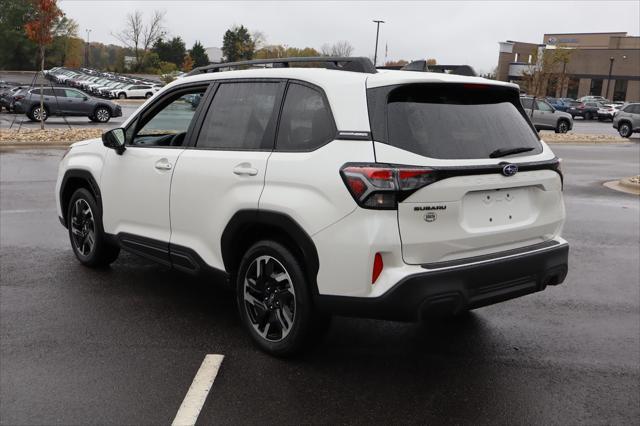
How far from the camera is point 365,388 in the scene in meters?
3.85

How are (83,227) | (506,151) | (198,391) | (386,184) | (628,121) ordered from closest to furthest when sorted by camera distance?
(386,184) < (198,391) < (506,151) < (83,227) < (628,121)

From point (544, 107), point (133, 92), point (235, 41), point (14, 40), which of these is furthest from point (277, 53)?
point (544, 107)

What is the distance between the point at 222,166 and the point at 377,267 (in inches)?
55.8

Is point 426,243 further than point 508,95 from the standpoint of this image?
No

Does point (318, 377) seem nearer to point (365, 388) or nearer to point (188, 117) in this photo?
point (365, 388)

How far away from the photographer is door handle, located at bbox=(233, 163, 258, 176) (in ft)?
13.6

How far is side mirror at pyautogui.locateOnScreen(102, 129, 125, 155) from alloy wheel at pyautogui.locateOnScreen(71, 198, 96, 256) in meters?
0.85

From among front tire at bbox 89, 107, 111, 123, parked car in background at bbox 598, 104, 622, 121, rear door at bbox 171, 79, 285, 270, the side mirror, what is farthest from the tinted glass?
parked car in background at bbox 598, 104, 622, 121

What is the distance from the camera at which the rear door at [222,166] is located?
166 inches

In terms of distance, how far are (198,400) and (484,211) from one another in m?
1.97

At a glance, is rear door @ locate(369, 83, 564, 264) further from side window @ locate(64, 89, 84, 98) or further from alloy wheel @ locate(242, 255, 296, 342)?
side window @ locate(64, 89, 84, 98)

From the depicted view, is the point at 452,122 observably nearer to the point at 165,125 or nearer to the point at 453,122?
the point at 453,122

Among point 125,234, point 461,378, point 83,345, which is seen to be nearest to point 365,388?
point 461,378

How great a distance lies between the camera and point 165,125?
19.2ft
